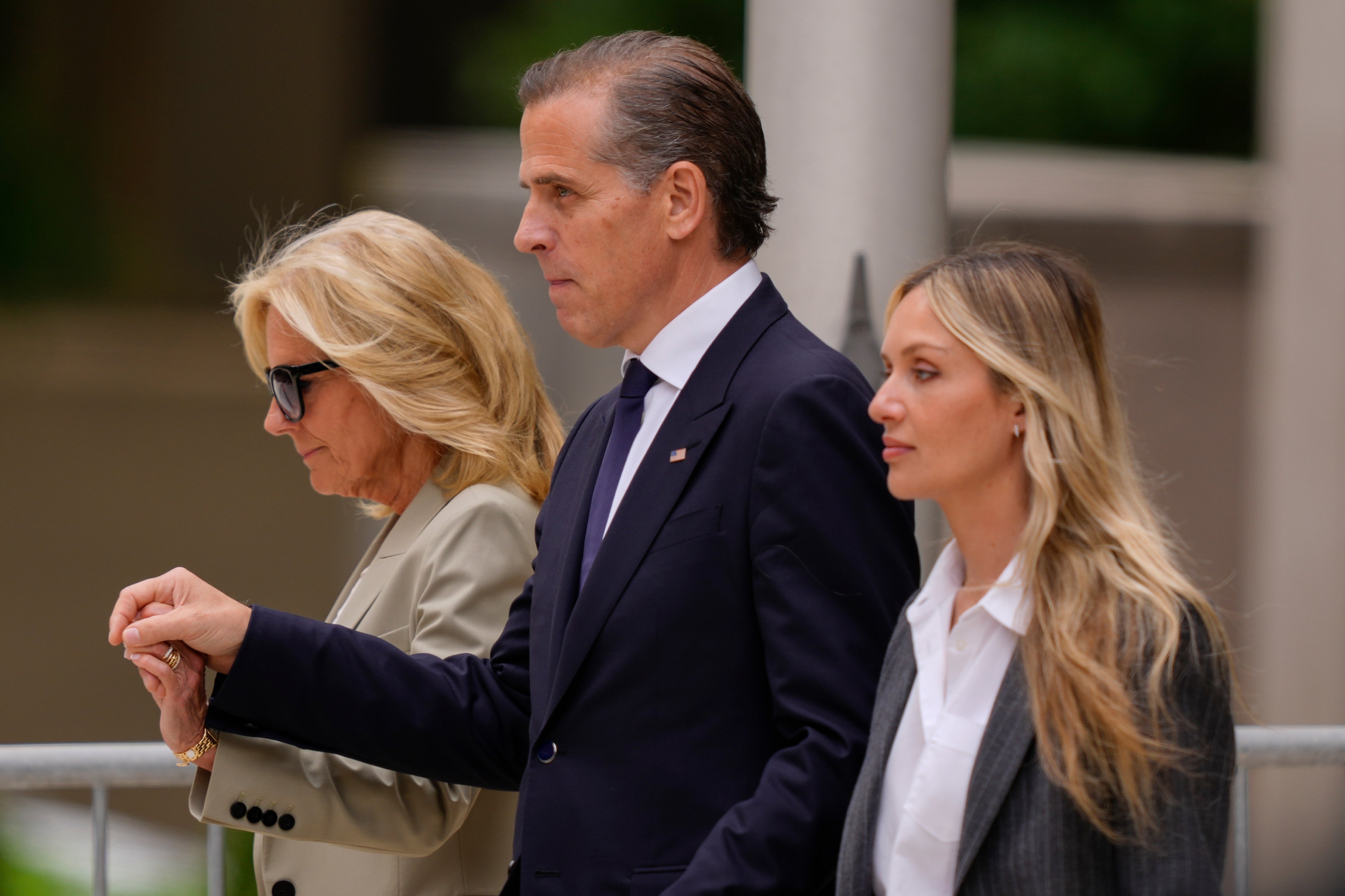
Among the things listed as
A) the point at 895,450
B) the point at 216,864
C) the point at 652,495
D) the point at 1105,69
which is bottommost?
the point at 216,864

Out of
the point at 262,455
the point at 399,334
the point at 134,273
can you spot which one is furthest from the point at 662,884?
the point at 134,273

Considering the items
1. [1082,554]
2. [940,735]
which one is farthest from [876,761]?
[1082,554]

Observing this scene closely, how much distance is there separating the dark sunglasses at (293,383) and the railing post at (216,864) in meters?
1.01

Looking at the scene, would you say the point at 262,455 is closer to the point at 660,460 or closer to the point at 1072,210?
the point at 1072,210

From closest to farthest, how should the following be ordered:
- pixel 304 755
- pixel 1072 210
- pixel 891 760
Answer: pixel 891 760 → pixel 304 755 → pixel 1072 210

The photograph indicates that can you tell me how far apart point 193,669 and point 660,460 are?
87cm

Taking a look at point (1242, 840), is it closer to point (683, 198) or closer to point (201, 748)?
point (683, 198)

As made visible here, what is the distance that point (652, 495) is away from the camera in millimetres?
2238

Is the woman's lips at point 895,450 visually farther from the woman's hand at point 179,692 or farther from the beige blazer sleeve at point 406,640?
the woman's hand at point 179,692

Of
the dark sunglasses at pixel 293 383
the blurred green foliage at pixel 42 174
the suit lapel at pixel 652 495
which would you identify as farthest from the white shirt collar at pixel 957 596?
the blurred green foliage at pixel 42 174

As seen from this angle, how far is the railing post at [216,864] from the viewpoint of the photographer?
3.27m

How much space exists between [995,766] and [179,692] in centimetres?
135

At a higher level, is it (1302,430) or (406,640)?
(406,640)

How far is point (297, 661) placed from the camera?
2.45 metres
